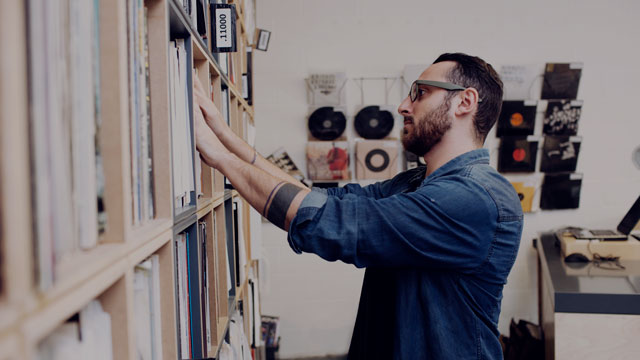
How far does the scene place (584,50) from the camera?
2947mm

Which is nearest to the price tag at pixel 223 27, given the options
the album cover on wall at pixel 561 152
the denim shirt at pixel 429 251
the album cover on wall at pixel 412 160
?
the denim shirt at pixel 429 251

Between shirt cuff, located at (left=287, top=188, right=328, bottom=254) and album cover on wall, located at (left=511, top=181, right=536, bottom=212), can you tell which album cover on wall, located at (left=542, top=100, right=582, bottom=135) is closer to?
album cover on wall, located at (left=511, top=181, right=536, bottom=212)

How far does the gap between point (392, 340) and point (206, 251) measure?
572 mm

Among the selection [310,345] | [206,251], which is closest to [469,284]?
[206,251]

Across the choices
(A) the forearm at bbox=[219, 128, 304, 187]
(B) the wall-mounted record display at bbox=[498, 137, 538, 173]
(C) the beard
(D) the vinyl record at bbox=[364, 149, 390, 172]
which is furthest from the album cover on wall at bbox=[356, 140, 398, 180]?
(A) the forearm at bbox=[219, 128, 304, 187]

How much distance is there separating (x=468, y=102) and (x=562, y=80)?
6.78 ft

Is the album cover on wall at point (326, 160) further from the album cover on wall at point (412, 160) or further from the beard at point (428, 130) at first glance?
the beard at point (428, 130)

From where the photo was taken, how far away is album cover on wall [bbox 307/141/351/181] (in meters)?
2.88

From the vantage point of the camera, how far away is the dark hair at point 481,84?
130 centimetres

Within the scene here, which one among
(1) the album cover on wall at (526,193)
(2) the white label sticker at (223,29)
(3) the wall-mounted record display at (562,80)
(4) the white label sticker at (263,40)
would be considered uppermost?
(4) the white label sticker at (263,40)

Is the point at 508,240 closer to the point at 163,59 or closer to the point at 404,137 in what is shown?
the point at 404,137

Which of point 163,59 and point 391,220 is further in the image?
point 391,220

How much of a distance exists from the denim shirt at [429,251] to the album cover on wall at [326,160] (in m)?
1.61

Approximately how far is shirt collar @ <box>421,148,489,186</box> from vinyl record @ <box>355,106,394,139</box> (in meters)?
1.67
